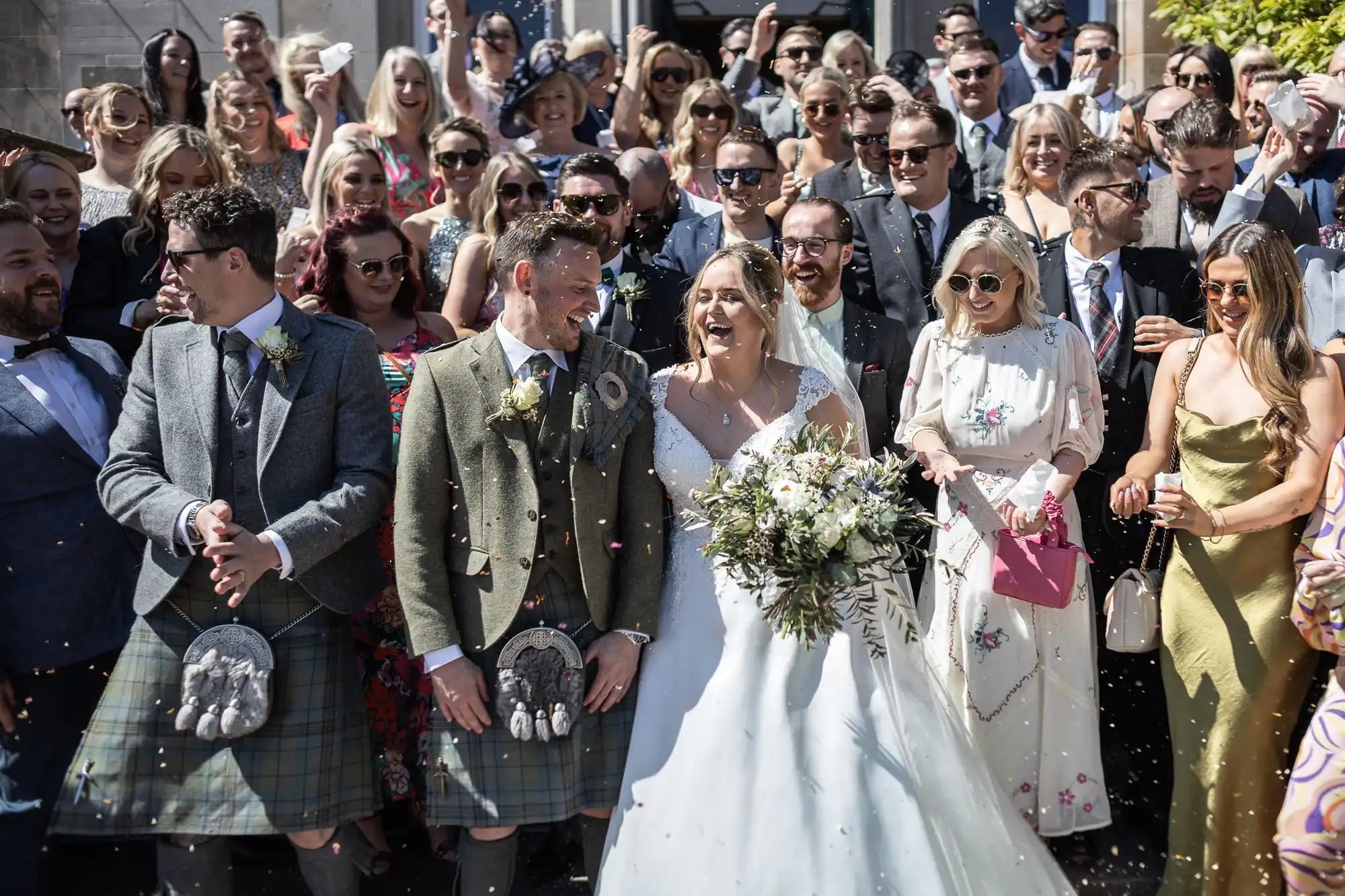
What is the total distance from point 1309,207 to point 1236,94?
122 inches

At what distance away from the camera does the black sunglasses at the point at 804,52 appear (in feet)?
30.6

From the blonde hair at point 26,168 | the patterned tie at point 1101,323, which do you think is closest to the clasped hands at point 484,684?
the patterned tie at point 1101,323

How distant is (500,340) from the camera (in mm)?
4410

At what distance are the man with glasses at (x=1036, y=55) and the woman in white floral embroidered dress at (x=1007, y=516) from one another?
4.83 m

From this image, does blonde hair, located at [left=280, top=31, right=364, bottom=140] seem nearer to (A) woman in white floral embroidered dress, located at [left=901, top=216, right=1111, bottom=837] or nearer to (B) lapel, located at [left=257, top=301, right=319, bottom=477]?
(B) lapel, located at [left=257, top=301, right=319, bottom=477]

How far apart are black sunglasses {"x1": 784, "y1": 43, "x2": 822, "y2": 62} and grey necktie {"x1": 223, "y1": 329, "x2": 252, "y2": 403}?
19.2 feet

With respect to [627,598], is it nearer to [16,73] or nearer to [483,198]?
[483,198]

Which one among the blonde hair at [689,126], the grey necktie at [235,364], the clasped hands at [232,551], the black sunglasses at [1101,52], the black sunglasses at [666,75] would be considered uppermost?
the black sunglasses at [1101,52]

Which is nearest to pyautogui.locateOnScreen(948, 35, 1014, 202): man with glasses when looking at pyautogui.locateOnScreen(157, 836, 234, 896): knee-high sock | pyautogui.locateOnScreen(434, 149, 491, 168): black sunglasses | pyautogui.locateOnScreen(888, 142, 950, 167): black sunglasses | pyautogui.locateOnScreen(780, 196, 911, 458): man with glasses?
pyautogui.locateOnScreen(888, 142, 950, 167): black sunglasses

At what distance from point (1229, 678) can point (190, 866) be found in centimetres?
342

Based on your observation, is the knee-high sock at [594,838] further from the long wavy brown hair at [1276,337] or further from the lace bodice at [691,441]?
the long wavy brown hair at [1276,337]

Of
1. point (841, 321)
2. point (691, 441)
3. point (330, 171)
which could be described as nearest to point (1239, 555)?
point (841, 321)

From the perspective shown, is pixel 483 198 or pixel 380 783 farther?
pixel 483 198

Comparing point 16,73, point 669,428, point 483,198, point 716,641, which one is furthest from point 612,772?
point 16,73
